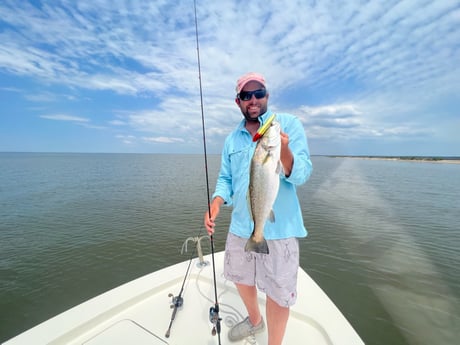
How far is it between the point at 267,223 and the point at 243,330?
1.66 m

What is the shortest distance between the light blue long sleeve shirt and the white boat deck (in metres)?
1.56

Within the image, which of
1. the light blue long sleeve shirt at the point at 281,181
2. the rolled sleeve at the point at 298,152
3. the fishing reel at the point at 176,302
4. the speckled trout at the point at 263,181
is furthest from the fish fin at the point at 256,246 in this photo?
the fishing reel at the point at 176,302

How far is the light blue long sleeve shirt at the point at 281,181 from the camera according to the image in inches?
87.7

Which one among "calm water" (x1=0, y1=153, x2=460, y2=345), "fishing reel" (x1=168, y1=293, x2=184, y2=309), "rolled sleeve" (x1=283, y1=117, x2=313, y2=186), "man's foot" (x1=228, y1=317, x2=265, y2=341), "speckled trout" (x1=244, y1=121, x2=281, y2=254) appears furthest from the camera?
"calm water" (x1=0, y1=153, x2=460, y2=345)

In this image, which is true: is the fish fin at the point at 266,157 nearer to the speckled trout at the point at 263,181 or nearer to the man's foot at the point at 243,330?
the speckled trout at the point at 263,181

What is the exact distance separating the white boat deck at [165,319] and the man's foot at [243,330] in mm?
76

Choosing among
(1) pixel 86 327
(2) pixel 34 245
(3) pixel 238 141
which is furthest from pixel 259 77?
(2) pixel 34 245

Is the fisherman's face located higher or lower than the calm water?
higher

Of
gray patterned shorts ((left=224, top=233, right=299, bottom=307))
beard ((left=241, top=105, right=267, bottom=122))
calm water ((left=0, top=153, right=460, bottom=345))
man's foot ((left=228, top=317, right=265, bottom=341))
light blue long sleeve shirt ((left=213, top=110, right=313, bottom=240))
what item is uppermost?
beard ((left=241, top=105, right=267, bottom=122))

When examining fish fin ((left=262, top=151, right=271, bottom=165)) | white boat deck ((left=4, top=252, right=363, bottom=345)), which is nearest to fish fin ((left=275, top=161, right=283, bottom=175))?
fish fin ((left=262, top=151, right=271, bottom=165))

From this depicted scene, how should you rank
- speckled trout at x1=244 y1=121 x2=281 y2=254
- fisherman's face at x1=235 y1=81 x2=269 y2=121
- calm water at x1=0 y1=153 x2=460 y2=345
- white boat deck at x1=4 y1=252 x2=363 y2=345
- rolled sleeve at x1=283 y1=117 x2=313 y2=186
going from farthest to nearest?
1. calm water at x1=0 y1=153 x2=460 y2=345
2. white boat deck at x1=4 y1=252 x2=363 y2=345
3. fisherman's face at x1=235 y1=81 x2=269 y2=121
4. rolled sleeve at x1=283 y1=117 x2=313 y2=186
5. speckled trout at x1=244 y1=121 x2=281 y2=254

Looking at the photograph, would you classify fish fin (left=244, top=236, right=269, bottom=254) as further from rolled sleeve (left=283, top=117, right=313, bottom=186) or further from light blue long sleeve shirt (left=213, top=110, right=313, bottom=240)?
rolled sleeve (left=283, top=117, right=313, bottom=186)

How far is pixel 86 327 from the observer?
2.86 m

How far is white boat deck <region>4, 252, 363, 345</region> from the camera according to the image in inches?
107
